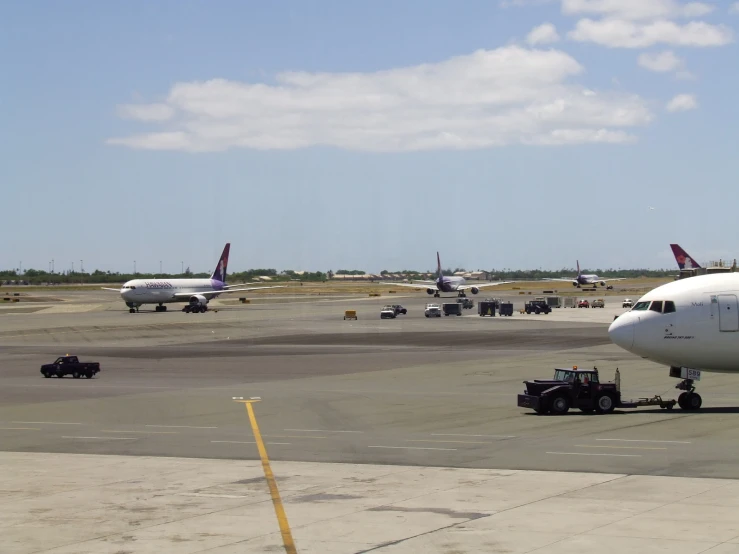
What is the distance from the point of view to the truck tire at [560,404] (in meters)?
37.9

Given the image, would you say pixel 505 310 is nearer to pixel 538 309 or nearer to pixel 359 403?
pixel 538 309

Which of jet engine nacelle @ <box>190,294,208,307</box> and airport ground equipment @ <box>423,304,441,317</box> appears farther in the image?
jet engine nacelle @ <box>190,294,208,307</box>

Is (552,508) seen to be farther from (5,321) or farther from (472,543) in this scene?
(5,321)

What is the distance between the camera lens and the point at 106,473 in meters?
25.7

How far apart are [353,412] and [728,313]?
15.9m

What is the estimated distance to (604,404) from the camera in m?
37.9

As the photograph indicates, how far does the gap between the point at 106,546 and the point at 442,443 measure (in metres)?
14.9

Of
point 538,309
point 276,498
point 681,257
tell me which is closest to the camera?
point 276,498

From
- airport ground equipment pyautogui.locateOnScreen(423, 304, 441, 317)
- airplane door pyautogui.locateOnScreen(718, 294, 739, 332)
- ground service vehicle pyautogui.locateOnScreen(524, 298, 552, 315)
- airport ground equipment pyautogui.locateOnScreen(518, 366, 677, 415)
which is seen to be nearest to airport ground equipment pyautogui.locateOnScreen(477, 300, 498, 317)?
airport ground equipment pyautogui.locateOnScreen(423, 304, 441, 317)

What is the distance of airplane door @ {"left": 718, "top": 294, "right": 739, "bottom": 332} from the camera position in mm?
38125

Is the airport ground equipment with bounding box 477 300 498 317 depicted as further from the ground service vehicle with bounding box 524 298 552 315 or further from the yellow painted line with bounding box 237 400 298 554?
the yellow painted line with bounding box 237 400 298 554

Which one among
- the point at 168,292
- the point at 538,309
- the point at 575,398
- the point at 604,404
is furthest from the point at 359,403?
the point at 168,292

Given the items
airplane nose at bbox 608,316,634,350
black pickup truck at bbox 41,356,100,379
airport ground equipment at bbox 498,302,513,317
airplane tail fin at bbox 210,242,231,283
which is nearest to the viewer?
airplane nose at bbox 608,316,634,350

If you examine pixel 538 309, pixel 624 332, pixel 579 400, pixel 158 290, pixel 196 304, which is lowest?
pixel 579 400
